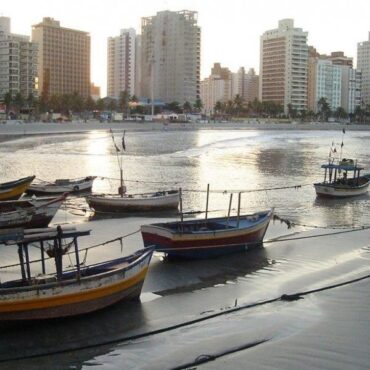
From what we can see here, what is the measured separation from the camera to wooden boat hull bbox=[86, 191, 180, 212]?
2336cm

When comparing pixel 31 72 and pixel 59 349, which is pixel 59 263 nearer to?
pixel 59 349

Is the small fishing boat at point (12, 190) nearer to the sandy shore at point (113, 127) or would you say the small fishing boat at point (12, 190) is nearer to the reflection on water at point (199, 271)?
the reflection on water at point (199, 271)

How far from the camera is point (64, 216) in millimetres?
23234

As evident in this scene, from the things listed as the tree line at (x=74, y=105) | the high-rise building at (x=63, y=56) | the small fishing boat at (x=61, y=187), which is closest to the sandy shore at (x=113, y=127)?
the tree line at (x=74, y=105)

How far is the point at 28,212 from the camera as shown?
18781mm

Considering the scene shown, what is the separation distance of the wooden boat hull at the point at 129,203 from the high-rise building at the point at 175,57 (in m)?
163

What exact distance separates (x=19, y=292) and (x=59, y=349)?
1.19m

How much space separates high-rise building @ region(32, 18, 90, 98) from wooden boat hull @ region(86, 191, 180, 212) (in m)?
162

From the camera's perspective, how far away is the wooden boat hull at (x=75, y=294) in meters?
9.97

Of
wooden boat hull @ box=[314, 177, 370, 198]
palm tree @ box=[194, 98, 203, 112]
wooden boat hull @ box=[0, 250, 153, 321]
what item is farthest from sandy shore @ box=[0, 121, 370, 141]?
wooden boat hull @ box=[0, 250, 153, 321]

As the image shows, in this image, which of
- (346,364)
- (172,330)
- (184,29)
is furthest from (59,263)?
(184,29)

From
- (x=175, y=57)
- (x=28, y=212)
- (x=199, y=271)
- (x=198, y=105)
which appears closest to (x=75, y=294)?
(x=199, y=271)

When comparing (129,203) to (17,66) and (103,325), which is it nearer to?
(103,325)

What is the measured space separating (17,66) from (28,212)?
427 feet
